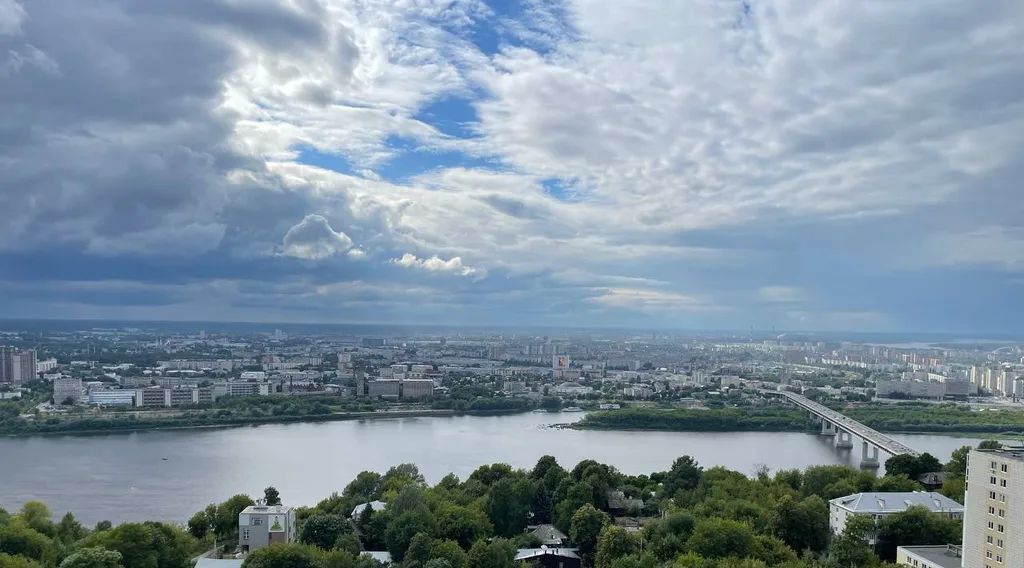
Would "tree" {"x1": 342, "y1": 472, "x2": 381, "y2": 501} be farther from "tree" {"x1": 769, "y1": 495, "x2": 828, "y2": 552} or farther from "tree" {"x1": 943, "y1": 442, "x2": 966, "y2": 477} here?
"tree" {"x1": 943, "y1": 442, "x2": 966, "y2": 477}

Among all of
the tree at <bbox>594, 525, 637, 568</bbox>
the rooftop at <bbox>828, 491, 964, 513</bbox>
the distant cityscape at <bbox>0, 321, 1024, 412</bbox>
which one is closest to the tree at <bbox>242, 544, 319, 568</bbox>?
the tree at <bbox>594, 525, 637, 568</bbox>

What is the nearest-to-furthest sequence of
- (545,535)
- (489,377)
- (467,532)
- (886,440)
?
(467,532)
(545,535)
(886,440)
(489,377)

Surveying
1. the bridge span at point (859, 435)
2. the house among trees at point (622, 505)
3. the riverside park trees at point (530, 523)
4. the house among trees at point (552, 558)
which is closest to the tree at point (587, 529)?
the riverside park trees at point (530, 523)

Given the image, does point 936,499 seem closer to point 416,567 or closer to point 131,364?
point 416,567

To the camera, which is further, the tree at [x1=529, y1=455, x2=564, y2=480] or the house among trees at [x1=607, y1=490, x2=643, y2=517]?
the tree at [x1=529, y1=455, x2=564, y2=480]

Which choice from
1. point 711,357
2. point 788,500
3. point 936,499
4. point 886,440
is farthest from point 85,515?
point 711,357

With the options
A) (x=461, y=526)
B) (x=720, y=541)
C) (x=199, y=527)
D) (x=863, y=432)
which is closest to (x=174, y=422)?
(x=199, y=527)

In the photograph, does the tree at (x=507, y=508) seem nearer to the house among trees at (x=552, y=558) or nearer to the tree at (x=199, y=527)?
the house among trees at (x=552, y=558)
